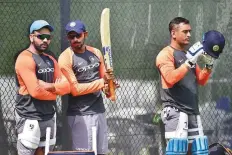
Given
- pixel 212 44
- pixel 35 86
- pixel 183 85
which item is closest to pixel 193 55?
pixel 212 44

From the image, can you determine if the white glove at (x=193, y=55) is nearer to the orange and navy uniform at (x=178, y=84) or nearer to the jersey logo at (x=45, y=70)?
the orange and navy uniform at (x=178, y=84)

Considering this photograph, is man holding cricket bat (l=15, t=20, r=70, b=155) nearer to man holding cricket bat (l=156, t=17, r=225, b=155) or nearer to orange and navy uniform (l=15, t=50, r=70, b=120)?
orange and navy uniform (l=15, t=50, r=70, b=120)

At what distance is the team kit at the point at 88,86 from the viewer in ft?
19.9

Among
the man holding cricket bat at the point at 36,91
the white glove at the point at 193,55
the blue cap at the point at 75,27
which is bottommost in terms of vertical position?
the man holding cricket bat at the point at 36,91

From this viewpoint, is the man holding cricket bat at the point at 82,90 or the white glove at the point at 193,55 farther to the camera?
the man holding cricket bat at the point at 82,90

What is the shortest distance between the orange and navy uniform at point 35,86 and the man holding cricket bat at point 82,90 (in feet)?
0.51

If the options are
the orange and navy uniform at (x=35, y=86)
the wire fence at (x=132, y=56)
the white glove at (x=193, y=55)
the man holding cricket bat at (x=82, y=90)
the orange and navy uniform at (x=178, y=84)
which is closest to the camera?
the orange and navy uniform at (x=35, y=86)

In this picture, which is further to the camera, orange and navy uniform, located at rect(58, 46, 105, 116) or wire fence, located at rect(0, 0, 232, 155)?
wire fence, located at rect(0, 0, 232, 155)

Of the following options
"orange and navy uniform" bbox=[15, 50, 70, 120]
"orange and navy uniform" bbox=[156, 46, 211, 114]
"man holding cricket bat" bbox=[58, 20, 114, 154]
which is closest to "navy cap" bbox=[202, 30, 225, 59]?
"orange and navy uniform" bbox=[156, 46, 211, 114]

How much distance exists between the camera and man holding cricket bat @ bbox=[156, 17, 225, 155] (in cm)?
629

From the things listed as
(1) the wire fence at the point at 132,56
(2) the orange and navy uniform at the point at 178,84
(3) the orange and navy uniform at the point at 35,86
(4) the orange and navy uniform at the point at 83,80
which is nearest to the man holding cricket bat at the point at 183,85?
(2) the orange and navy uniform at the point at 178,84

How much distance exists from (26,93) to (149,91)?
1.81 m

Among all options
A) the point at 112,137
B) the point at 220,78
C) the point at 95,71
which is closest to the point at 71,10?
the point at 95,71

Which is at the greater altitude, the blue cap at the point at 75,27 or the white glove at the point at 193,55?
the blue cap at the point at 75,27
